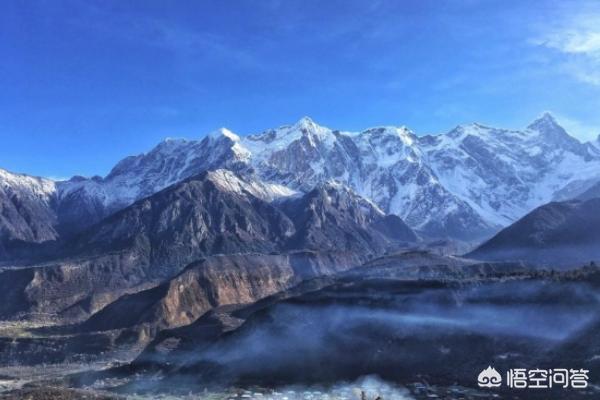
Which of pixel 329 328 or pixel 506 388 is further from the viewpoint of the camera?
pixel 329 328

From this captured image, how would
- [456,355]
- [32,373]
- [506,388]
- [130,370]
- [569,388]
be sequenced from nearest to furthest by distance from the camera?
1. [569,388]
2. [506,388]
3. [456,355]
4. [130,370]
5. [32,373]

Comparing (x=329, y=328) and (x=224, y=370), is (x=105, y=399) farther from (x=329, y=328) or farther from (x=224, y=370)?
(x=329, y=328)

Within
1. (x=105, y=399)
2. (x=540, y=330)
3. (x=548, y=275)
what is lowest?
(x=105, y=399)

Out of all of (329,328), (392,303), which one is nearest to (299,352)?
(329,328)

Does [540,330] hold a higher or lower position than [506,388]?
higher

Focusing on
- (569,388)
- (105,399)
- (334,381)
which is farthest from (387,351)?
(105,399)

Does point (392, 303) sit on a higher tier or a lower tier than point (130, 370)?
higher

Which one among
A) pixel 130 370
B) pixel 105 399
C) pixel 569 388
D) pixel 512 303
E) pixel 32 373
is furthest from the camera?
pixel 32 373

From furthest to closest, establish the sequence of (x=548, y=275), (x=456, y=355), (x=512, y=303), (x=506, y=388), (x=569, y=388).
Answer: (x=548, y=275), (x=512, y=303), (x=456, y=355), (x=506, y=388), (x=569, y=388)

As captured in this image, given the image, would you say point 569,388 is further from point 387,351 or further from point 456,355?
point 387,351
